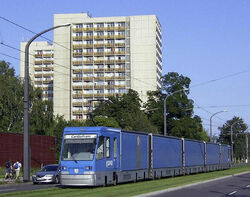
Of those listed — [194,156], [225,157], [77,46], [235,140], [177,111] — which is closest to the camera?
[194,156]

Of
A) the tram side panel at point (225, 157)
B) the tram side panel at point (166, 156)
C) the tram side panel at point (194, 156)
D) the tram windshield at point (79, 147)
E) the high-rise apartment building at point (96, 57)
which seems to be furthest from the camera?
the high-rise apartment building at point (96, 57)

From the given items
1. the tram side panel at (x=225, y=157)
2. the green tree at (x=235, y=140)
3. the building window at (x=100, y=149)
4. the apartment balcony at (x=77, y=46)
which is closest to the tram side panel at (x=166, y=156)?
the building window at (x=100, y=149)

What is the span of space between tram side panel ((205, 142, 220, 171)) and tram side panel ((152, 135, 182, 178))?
1092cm

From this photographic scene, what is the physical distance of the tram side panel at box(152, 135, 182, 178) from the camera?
36.1 m


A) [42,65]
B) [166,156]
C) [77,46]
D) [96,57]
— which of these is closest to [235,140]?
[96,57]

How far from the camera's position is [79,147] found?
26391 mm

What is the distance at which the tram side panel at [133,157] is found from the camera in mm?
29406

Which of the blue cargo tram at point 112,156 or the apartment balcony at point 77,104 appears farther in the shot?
the apartment balcony at point 77,104

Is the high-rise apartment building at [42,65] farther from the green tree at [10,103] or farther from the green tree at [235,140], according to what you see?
the green tree at [10,103]

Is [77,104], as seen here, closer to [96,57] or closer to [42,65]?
[96,57]

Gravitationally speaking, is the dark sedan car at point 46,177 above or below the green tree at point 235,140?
below

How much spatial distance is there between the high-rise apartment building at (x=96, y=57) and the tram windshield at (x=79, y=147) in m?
100

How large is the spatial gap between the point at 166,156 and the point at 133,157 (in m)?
7.90

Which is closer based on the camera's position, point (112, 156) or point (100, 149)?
point (100, 149)
